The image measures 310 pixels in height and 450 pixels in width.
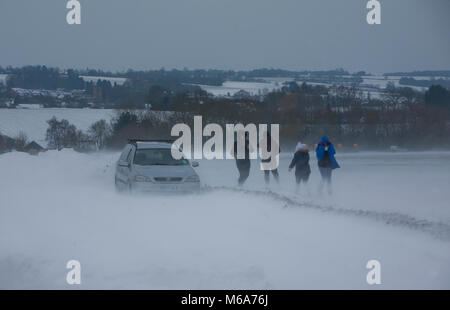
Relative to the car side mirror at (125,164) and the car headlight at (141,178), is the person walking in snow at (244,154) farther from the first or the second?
the car headlight at (141,178)

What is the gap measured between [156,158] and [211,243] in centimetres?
736

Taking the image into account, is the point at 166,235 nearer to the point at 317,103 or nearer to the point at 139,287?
the point at 139,287

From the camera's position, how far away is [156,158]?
1500 cm

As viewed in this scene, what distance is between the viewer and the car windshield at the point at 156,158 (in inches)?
579

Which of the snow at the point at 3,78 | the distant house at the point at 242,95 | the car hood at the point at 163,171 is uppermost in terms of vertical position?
the snow at the point at 3,78

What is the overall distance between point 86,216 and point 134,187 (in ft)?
11.8

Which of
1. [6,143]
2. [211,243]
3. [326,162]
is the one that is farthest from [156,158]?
[6,143]

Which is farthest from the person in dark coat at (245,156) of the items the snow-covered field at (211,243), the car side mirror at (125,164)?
the snow-covered field at (211,243)

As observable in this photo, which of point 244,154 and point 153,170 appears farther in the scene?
point 244,154

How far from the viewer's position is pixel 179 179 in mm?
13656

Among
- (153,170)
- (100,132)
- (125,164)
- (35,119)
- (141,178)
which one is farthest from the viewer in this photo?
(100,132)

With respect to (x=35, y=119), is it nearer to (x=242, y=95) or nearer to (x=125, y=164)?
(x=242, y=95)

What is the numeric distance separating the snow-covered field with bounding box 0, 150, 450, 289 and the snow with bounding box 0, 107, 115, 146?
27.9m

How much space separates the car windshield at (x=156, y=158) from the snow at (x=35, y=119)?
23556 millimetres
